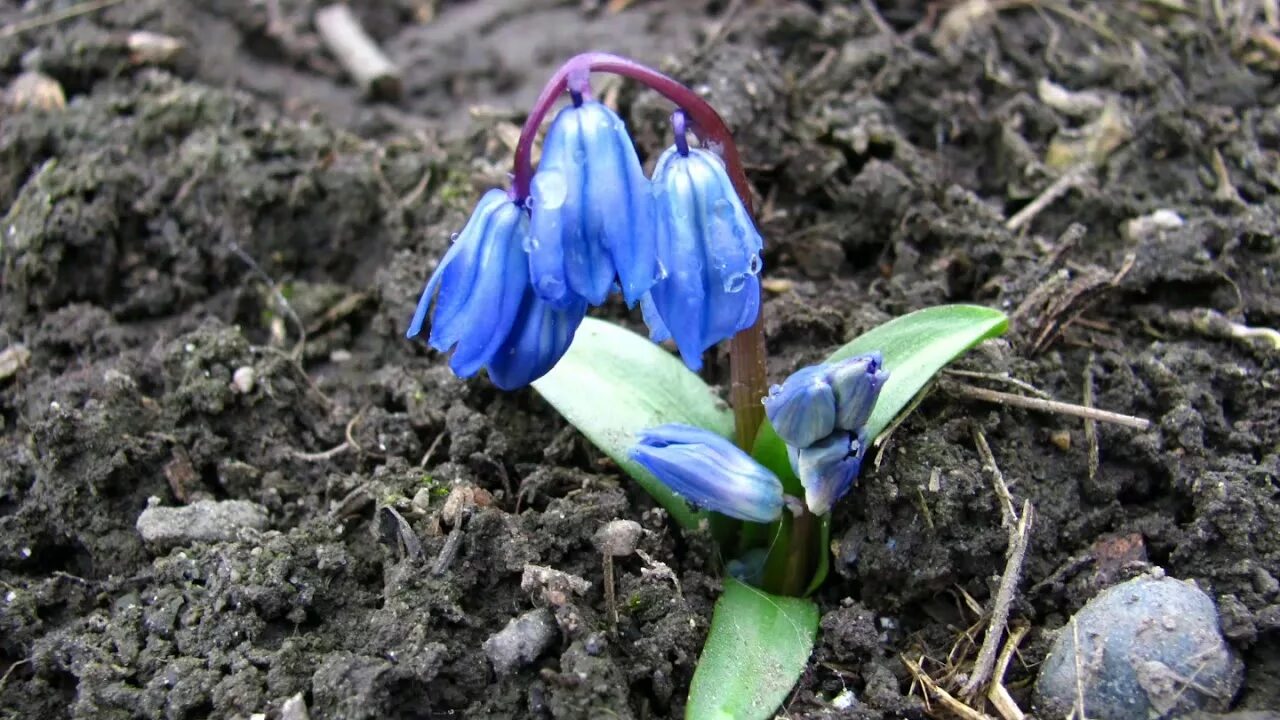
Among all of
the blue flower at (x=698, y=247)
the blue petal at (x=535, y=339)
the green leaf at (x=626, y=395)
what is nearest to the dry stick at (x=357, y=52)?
the green leaf at (x=626, y=395)

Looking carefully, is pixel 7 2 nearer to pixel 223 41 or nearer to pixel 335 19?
pixel 223 41

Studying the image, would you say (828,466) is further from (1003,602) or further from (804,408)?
(1003,602)

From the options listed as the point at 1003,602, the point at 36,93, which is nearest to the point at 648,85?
the point at 1003,602

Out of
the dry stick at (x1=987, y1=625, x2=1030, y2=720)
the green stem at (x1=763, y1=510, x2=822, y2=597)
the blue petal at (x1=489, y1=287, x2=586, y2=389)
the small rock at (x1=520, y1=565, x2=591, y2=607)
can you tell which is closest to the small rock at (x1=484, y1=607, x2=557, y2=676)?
the small rock at (x1=520, y1=565, x2=591, y2=607)

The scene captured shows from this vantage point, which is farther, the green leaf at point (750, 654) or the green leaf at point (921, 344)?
the green leaf at point (921, 344)

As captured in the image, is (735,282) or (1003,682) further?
(1003,682)

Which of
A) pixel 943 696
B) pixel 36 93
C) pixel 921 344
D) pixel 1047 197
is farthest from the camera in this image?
pixel 36 93

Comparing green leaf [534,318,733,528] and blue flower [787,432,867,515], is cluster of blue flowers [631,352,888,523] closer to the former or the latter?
blue flower [787,432,867,515]

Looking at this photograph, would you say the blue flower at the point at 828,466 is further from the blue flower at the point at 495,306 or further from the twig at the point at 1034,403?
the blue flower at the point at 495,306
